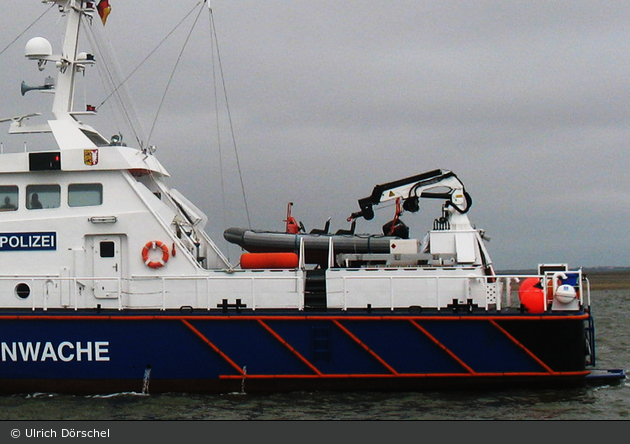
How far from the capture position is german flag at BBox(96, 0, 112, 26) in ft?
47.7

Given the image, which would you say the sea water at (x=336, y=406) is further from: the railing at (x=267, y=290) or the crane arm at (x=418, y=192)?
the crane arm at (x=418, y=192)

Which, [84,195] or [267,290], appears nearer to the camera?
[267,290]

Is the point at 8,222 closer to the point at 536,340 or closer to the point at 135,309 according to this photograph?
the point at 135,309

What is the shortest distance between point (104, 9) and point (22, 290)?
4.60 metres

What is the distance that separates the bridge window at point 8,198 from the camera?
14023 mm

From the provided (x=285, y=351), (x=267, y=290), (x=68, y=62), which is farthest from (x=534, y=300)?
(x=68, y=62)

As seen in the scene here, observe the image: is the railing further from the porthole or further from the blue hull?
the blue hull

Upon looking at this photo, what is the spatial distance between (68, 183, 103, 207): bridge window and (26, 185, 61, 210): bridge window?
0.21 metres

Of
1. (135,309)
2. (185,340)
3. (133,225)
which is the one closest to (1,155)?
(133,225)

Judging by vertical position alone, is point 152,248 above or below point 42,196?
below

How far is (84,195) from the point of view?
13938 mm

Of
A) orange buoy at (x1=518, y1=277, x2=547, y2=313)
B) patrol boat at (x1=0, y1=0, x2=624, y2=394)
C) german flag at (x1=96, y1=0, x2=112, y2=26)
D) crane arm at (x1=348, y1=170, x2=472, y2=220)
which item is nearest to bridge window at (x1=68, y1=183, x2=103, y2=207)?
patrol boat at (x1=0, y1=0, x2=624, y2=394)

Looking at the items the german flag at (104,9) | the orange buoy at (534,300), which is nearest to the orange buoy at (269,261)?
the orange buoy at (534,300)

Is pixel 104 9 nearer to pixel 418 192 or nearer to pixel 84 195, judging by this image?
pixel 84 195
